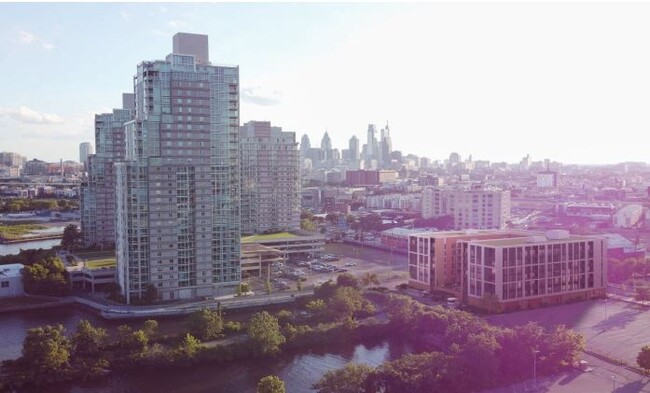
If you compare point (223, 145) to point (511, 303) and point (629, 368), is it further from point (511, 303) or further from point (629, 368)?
point (629, 368)

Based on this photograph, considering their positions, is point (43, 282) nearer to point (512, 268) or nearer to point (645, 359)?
point (512, 268)

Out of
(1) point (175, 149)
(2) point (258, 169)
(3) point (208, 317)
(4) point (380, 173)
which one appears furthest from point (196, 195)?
(4) point (380, 173)

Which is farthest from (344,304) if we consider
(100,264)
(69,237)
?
(69,237)

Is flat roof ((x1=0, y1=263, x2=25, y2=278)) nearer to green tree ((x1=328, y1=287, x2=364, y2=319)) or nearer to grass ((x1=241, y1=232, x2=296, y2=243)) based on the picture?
grass ((x1=241, y1=232, x2=296, y2=243))

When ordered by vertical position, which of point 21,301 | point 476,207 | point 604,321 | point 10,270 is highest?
point 476,207

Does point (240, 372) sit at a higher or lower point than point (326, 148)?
lower

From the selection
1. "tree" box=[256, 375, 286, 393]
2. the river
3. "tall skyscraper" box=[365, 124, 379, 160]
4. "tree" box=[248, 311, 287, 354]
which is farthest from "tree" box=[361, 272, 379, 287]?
"tall skyscraper" box=[365, 124, 379, 160]

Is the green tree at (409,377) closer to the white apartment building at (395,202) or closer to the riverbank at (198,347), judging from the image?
the riverbank at (198,347)
